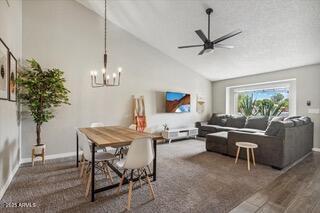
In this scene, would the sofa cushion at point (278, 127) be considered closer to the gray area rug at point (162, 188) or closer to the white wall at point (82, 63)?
the gray area rug at point (162, 188)

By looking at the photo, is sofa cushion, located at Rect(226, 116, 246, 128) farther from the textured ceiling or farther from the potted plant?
the potted plant

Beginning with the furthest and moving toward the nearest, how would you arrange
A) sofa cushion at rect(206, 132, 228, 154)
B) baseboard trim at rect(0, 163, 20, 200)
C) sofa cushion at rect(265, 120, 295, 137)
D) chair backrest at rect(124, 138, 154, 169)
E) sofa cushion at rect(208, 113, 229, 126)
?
sofa cushion at rect(208, 113, 229, 126) < sofa cushion at rect(206, 132, 228, 154) < sofa cushion at rect(265, 120, 295, 137) < baseboard trim at rect(0, 163, 20, 200) < chair backrest at rect(124, 138, 154, 169)

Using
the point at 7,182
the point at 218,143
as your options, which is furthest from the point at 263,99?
the point at 7,182

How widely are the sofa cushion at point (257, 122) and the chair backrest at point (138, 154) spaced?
4.72 m

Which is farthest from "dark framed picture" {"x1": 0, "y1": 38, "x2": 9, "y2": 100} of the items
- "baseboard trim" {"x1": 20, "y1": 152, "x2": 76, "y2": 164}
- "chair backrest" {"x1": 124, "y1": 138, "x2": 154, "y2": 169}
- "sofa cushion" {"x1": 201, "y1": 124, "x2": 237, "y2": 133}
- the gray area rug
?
"sofa cushion" {"x1": 201, "y1": 124, "x2": 237, "y2": 133}

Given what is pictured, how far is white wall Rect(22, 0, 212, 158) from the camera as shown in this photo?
11.8 ft

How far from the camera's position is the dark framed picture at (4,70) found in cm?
221

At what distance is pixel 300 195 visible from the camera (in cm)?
220

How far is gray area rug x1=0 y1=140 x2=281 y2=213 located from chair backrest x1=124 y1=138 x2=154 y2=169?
0.50 meters

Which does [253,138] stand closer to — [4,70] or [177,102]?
[177,102]

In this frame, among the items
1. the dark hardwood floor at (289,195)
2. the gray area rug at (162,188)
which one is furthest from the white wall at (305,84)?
the gray area rug at (162,188)

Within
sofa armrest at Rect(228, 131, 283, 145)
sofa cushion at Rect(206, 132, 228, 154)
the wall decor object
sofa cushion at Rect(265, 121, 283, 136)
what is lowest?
sofa cushion at Rect(206, 132, 228, 154)

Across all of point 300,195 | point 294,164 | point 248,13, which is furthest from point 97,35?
point 294,164

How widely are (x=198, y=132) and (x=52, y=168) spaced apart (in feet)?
15.5
